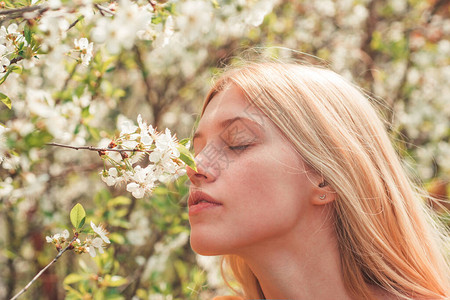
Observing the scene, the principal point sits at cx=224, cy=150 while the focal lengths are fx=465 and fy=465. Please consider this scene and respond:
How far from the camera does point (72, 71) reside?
2.14 meters

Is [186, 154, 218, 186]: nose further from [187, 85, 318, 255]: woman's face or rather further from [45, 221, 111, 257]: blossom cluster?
[45, 221, 111, 257]: blossom cluster

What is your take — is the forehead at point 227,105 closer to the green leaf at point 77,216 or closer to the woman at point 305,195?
the woman at point 305,195

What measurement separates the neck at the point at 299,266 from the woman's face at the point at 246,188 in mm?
29

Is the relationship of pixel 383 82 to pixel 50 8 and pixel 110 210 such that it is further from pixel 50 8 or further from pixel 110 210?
pixel 50 8

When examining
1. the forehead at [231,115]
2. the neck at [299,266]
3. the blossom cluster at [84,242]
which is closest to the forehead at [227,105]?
the forehead at [231,115]

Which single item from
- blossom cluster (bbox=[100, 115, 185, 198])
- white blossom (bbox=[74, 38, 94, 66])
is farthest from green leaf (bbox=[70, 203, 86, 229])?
white blossom (bbox=[74, 38, 94, 66])

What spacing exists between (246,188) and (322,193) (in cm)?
28

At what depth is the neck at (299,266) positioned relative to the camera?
1511 mm

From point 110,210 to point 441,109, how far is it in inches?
117

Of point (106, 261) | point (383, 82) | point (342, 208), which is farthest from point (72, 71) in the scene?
point (383, 82)

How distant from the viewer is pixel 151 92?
3447 mm

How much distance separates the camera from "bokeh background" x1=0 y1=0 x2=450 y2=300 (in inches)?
51.1

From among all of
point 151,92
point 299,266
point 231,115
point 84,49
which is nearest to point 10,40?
point 84,49

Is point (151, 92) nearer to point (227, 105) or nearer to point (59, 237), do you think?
point (227, 105)
